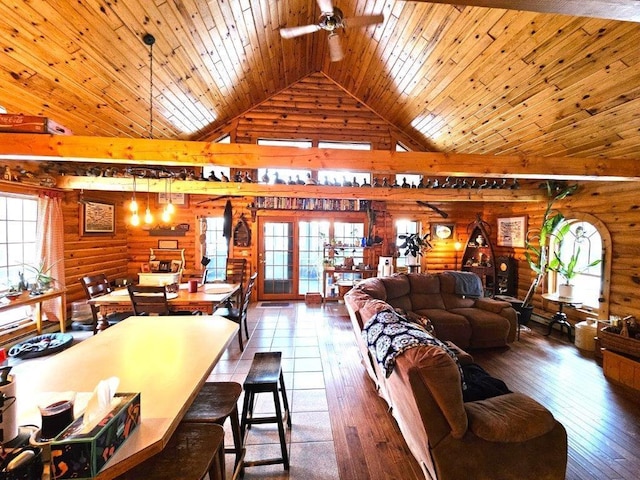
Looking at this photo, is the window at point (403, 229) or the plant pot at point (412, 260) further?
the window at point (403, 229)

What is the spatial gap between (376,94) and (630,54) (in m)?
4.12

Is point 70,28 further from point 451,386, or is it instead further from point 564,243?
point 564,243

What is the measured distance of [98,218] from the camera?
5676 mm

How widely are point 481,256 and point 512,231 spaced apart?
0.84m

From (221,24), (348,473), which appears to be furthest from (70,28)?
(348,473)

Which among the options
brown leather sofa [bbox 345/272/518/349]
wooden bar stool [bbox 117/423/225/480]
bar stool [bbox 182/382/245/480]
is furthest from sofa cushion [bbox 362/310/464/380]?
brown leather sofa [bbox 345/272/518/349]

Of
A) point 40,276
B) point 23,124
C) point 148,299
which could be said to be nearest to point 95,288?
point 40,276

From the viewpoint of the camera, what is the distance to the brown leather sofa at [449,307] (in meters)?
4.05

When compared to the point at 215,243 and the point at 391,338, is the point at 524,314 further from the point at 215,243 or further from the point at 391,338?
the point at 215,243

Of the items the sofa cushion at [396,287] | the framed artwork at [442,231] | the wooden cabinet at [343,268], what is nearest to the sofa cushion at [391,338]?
the sofa cushion at [396,287]

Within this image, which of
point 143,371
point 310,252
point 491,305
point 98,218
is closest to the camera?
point 143,371

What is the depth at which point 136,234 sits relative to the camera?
6781 millimetres

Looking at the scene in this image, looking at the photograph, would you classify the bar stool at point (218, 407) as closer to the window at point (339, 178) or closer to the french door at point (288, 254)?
the window at point (339, 178)

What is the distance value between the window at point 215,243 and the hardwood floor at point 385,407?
2813 millimetres
